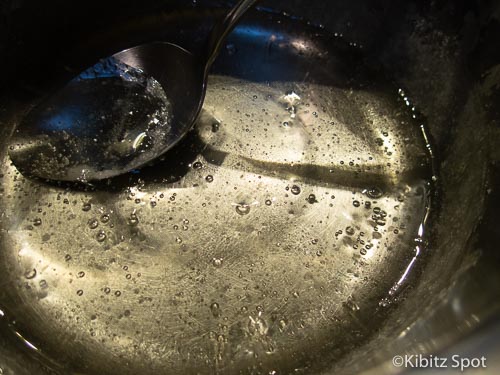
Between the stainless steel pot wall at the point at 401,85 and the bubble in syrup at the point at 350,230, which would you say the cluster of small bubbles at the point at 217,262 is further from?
the bubble in syrup at the point at 350,230

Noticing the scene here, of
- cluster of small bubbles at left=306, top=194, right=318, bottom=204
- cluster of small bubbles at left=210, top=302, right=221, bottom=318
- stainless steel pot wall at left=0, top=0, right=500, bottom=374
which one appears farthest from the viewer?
cluster of small bubbles at left=306, top=194, right=318, bottom=204

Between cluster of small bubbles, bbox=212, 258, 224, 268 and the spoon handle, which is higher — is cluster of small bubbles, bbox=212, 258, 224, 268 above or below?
below

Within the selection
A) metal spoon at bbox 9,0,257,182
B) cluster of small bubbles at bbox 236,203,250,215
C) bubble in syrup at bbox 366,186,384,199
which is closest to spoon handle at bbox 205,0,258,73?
metal spoon at bbox 9,0,257,182

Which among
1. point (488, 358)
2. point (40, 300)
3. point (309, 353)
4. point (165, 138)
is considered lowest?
point (40, 300)

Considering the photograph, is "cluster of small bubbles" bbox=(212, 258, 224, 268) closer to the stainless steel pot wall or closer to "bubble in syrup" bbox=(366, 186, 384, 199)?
the stainless steel pot wall

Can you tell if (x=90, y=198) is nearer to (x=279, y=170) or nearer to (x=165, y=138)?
(x=165, y=138)

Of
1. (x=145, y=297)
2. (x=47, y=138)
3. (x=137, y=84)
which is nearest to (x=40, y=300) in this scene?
(x=145, y=297)

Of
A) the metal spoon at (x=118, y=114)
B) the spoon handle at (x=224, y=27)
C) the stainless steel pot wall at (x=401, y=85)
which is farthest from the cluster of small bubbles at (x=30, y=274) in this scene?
the spoon handle at (x=224, y=27)
